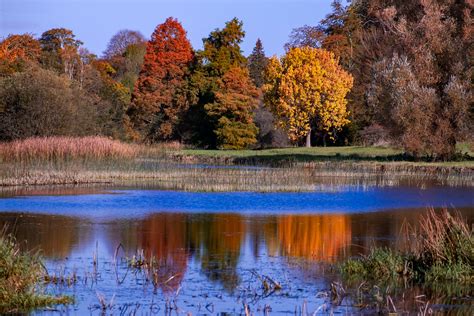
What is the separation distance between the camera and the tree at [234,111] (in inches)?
2299

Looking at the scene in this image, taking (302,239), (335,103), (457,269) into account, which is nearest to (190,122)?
(335,103)

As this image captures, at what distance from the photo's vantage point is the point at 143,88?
65125 mm

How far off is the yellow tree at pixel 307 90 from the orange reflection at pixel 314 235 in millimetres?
33348

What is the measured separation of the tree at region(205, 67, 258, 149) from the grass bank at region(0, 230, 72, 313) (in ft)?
152

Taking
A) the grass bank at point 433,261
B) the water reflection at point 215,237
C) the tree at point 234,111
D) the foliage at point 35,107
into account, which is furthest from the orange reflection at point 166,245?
the tree at point 234,111

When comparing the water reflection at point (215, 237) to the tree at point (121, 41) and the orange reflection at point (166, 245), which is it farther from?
the tree at point (121, 41)

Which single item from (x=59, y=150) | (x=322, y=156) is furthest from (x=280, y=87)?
(x=59, y=150)

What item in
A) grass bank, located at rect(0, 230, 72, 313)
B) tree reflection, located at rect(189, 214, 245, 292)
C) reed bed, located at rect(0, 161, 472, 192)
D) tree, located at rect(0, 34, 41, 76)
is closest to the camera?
grass bank, located at rect(0, 230, 72, 313)

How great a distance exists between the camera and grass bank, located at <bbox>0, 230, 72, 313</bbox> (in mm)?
11492

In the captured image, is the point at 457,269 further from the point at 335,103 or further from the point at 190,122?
the point at 190,122

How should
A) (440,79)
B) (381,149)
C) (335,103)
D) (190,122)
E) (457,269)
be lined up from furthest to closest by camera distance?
1. (190,122)
2. (335,103)
3. (381,149)
4. (440,79)
5. (457,269)

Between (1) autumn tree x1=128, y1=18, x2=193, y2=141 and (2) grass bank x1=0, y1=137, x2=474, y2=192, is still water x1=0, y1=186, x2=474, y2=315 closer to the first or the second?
(2) grass bank x1=0, y1=137, x2=474, y2=192

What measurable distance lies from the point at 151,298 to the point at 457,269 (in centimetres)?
499

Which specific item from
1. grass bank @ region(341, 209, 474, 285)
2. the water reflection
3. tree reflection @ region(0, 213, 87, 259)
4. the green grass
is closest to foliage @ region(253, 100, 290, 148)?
the green grass
